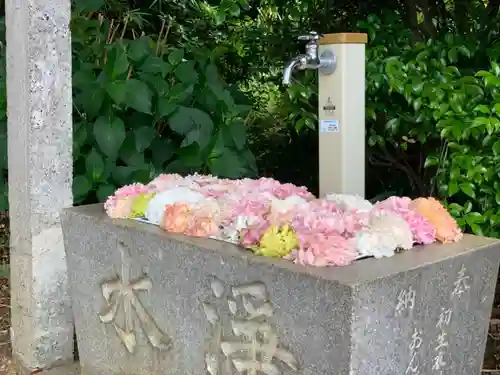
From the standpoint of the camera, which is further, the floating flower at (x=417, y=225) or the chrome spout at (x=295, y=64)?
the chrome spout at (x=295, y=64)

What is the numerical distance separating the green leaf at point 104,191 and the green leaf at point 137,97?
15.2 inches

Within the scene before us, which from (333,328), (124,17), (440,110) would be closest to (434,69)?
(440,110)

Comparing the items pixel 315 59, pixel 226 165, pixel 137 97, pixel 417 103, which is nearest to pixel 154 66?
pixel 137 97

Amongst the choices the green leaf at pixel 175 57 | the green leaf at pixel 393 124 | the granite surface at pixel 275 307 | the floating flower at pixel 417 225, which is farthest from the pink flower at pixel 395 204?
the green leaf at pixel 175 57

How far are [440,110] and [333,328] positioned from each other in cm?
142

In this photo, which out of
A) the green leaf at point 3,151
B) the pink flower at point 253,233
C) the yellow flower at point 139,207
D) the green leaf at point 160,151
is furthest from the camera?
the green leaf at point 160,151

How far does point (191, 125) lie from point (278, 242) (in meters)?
1.65

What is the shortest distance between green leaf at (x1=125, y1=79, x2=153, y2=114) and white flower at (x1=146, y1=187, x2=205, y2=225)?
0.77 metres

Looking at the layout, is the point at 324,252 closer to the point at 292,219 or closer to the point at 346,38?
the point at 292,219

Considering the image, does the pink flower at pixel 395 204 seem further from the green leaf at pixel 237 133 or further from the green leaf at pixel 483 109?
the green leaf at pixel 237 133

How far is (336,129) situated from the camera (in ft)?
8.89

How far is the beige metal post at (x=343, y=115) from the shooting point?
8.67ft

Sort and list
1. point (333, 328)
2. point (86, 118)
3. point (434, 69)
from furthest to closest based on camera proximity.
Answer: point (86, 118), point (434, 69), point (333, 328)

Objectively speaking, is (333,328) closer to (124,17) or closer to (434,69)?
(434,69)
